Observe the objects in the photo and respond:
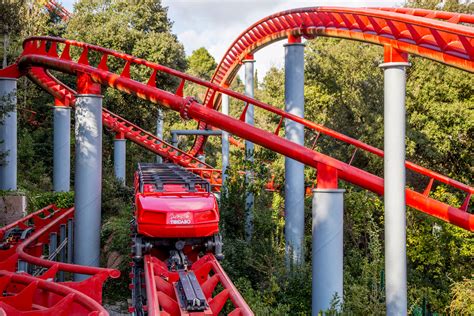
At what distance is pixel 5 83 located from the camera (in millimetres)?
17828

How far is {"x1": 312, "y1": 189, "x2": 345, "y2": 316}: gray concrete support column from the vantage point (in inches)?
376

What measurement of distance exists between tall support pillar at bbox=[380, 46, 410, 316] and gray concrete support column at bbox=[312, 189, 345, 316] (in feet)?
6.76

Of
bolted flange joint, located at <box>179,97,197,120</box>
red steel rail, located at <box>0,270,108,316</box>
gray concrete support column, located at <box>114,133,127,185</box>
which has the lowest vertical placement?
red steel rail, located at <box>0,270,108,316</box>

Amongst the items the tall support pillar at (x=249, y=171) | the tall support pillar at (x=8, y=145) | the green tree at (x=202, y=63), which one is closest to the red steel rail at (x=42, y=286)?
the tall support pillar at (x=8, y=145)

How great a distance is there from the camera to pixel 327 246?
9.66 m

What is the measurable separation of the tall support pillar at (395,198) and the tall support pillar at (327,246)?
81.0 inches

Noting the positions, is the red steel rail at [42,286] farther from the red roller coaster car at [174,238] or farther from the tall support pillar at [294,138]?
the tall support pillar at [294,138]

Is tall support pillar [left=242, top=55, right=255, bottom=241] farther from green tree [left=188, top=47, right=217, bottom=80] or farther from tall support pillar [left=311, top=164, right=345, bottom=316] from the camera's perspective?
green tree [left=188, top=47, right=217, bottom=80]

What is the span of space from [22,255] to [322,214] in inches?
232

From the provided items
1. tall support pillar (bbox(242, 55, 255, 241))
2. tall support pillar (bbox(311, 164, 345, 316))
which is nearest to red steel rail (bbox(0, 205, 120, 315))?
tall support pillar (bbox(311, 164, 345, 316))

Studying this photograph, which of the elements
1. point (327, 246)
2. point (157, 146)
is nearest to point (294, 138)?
point (327, 246)

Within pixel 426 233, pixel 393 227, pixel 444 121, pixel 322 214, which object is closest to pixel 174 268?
pixel 322 214

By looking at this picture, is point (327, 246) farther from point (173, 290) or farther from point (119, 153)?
point (119, 153)

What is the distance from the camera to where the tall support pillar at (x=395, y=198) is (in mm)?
7453
